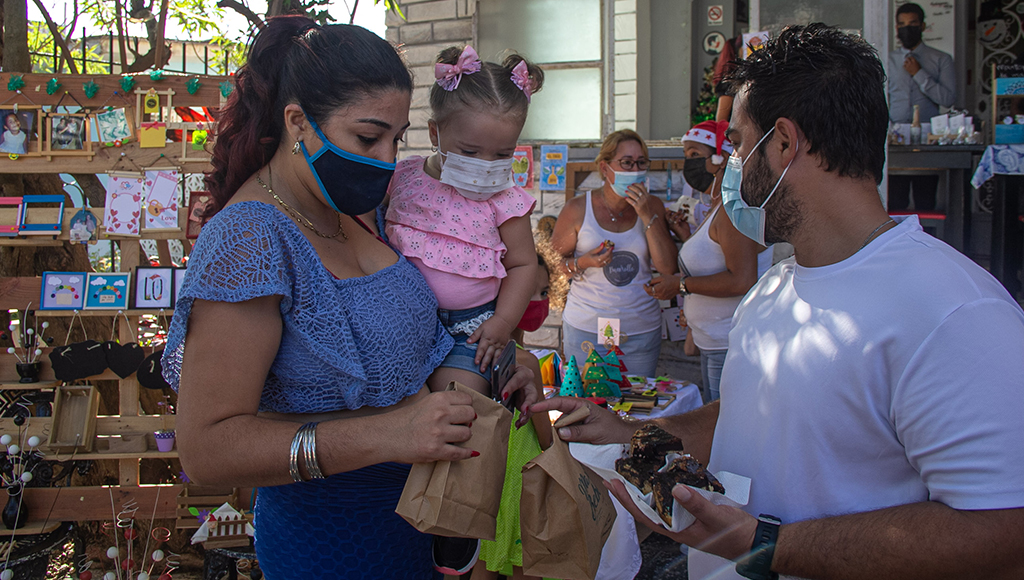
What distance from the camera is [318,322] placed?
1372 mm

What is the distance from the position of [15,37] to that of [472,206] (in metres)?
3.80

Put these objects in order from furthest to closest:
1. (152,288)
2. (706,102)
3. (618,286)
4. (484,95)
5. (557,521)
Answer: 1. (706,102)
2. (618,286)
3. (152,288)
4. (484,95)
5. (557,521)

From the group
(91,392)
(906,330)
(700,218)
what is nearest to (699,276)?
(700,218)

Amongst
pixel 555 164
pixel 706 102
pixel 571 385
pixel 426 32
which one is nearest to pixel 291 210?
pixel 571 385

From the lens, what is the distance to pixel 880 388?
1.30 metres

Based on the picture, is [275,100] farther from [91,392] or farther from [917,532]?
[91,392]

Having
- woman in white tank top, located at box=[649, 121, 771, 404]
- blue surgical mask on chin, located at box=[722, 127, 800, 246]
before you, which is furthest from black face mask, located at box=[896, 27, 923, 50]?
blue surgical mask on chin, located at box=[722, 127, 800, 246]

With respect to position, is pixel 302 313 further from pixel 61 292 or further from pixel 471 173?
pixel 61 292

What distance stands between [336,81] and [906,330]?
4.18ft

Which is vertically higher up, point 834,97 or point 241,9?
point 241,9

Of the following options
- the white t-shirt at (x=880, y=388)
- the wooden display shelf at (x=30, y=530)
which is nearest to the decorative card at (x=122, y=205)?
the wooden display shelf at (x=30, y=530)

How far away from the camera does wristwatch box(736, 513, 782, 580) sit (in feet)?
4.22

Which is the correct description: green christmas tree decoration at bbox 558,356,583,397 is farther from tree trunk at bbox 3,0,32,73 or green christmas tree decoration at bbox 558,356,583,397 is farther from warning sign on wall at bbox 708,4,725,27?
warning sign on wall at bbox 708,4,725,27

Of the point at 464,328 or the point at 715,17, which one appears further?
the point at 715,17
